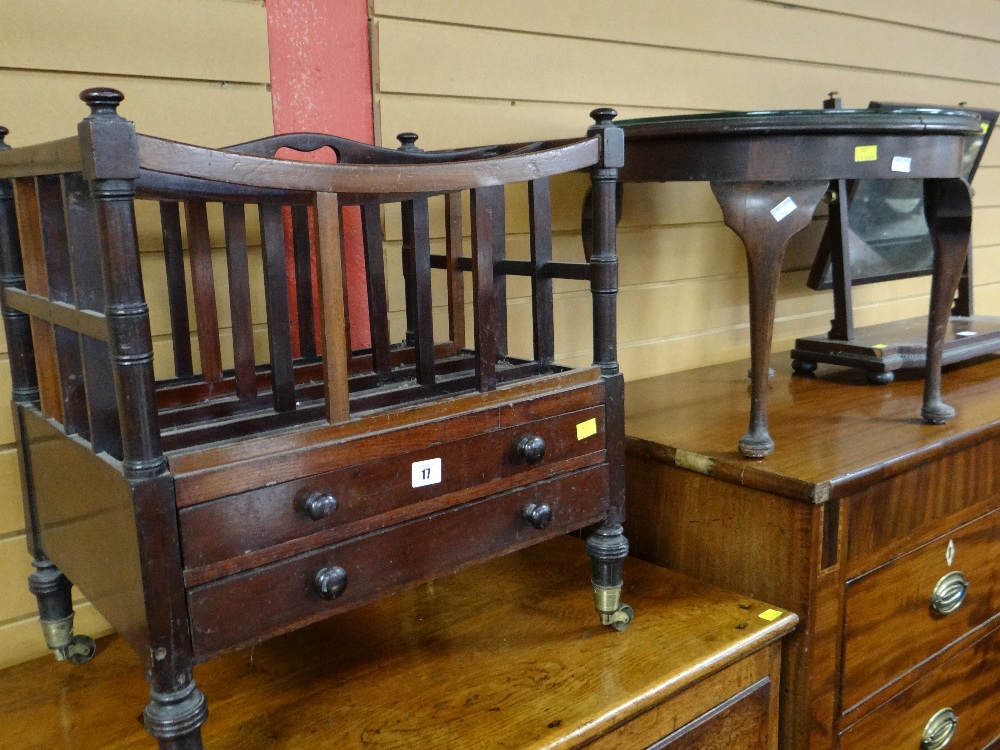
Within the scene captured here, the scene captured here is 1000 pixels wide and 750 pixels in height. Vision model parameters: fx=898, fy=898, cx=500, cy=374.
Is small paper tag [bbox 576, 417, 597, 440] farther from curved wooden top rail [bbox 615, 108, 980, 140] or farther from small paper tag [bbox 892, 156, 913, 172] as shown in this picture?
small paper tag [bbox 892, 156, 913, 172]

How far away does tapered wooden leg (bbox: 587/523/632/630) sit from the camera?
120cm

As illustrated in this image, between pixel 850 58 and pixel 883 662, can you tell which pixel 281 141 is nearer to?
pixel 883 662

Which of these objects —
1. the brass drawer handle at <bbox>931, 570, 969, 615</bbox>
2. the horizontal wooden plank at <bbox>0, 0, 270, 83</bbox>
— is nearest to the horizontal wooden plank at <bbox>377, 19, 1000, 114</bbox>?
the horizontal wooden plank at <bbox>0, 0, 270, 83</bbox>

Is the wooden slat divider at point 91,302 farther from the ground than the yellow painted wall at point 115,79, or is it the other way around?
the yellow painted wall at point 115,79

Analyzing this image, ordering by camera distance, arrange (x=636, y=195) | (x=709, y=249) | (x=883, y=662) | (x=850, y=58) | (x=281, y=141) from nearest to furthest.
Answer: (x=281, y=141) < (x=883, y=662) < (x=636, y=195) < (x=709, y=249) < (x=850, y=58)

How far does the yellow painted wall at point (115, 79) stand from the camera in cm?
116

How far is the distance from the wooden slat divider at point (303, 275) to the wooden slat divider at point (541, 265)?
1.06ft

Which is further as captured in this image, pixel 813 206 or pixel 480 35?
pixel 480 35

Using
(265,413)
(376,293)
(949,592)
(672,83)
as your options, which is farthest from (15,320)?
(949,592)

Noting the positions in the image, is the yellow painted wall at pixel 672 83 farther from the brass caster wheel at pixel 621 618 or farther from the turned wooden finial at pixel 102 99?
the turned wooden finial at pixel 102 99

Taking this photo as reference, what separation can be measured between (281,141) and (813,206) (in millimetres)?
771

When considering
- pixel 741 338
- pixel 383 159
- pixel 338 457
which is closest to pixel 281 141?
pixel 383 159

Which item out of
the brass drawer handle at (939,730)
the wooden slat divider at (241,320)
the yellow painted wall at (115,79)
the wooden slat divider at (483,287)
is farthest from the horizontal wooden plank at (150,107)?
the brass drawer handle at (939,730)

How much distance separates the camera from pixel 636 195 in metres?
1.91
